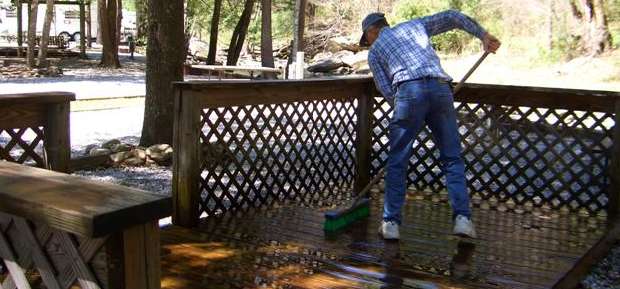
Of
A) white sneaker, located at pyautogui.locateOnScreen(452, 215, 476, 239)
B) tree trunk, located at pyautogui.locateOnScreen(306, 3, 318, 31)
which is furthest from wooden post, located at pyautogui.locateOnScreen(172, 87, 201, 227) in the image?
tree trunk, located at pyautogui.locateOnScreen(306, 3, 318, 31)

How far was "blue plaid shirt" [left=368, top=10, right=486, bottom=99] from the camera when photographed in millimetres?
3750

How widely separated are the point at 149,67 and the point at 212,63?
55.9 ft

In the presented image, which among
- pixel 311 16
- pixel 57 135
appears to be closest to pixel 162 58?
pixel 57 135

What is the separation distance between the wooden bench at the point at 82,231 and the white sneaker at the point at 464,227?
270 cm

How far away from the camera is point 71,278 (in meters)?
1.55

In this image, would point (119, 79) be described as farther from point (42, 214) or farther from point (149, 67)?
point (42, 214)

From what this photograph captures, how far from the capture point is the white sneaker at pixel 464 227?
13.1 feet

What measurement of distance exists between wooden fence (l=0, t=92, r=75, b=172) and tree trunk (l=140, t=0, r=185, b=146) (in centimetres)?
328

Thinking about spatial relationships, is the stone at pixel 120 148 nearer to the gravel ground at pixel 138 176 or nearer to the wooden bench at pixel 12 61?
the gravel ground at pixel 138 176

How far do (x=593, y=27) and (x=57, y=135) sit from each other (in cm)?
1870

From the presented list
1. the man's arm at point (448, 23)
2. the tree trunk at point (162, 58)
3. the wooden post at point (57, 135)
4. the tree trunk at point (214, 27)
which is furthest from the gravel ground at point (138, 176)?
the tree trunk at point (214, 27)

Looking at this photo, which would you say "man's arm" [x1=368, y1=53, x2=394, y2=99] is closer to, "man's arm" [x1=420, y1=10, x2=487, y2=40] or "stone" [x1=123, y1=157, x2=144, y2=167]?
"man's arm" [x1=420, y1=10, x2=487, y2=40]

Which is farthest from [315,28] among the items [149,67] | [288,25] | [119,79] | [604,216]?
[604,216]

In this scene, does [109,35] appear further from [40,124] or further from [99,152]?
[40,124]
